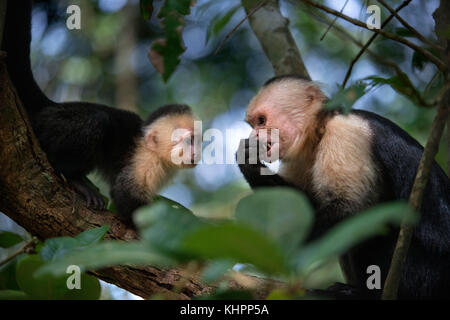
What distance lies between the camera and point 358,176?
9.90ft

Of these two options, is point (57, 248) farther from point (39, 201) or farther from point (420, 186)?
point (39, 201)

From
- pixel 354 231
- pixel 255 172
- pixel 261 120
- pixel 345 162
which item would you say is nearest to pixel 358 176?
pixel 345 162

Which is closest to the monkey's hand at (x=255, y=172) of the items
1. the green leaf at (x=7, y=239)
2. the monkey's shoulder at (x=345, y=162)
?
the monkey's shoulder at (x=345, y=162)

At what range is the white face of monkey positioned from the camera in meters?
4.31

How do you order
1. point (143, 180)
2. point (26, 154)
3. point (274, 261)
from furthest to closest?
point (143, 180)
point (26, 154)
point (274, 261)

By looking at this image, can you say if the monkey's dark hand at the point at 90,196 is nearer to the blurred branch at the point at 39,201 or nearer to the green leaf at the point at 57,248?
the blurred branch at the point at 39,201

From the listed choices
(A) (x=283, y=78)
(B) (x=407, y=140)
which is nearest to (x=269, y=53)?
(A) (x=283, y=78)

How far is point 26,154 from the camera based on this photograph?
2.86 metres

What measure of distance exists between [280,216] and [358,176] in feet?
7.43

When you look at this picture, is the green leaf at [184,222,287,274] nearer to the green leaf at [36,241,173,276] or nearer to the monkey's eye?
the green leaf at [36,241,173,276]
